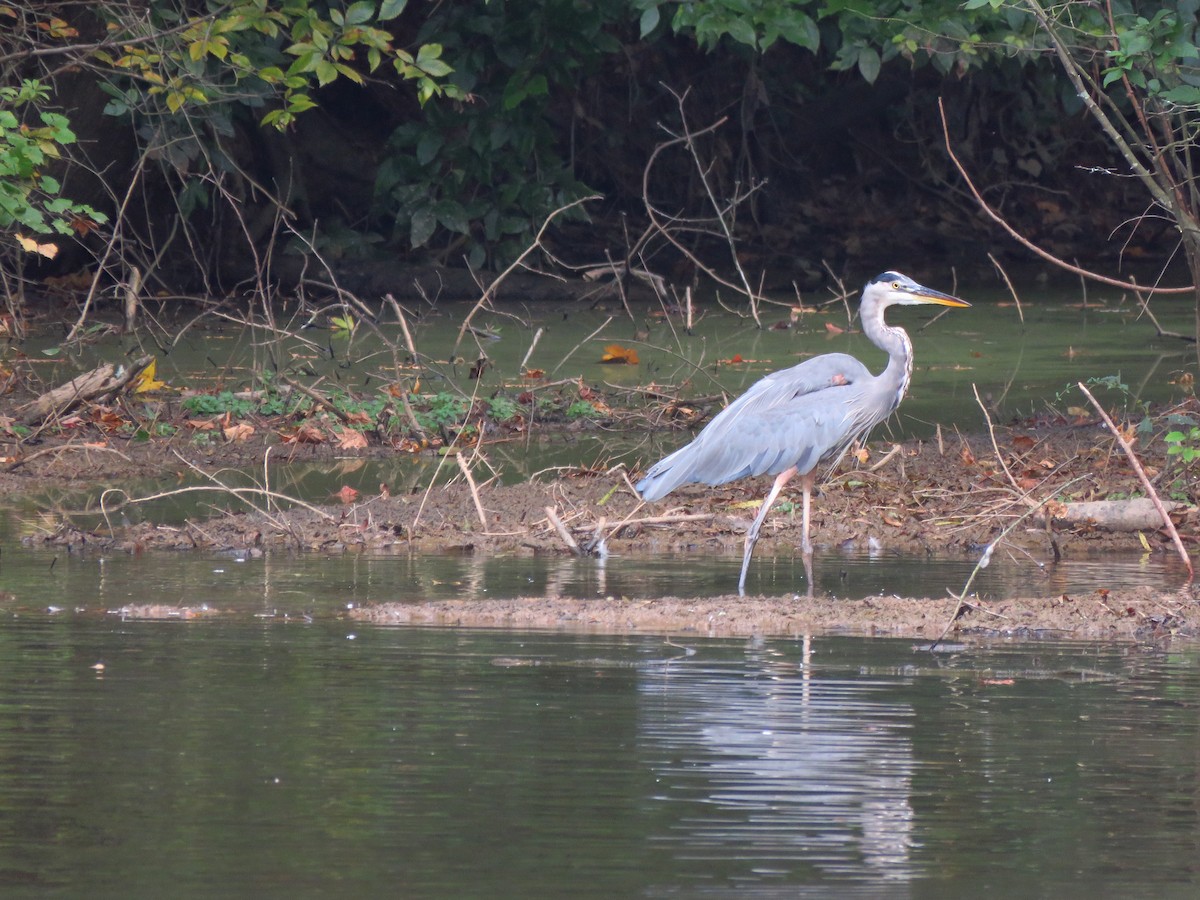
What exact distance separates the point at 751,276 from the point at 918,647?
1380 cm

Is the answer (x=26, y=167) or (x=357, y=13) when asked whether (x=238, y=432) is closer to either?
(x=26, y=167)

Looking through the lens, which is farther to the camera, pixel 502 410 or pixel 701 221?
pixel 701 221

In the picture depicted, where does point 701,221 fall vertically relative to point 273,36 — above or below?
below

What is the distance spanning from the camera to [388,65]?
64.2 ft

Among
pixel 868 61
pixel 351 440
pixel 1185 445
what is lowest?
pixel 1185 445

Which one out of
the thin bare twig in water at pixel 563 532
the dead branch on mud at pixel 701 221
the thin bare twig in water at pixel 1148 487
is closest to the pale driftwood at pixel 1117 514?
the thin bare twig in water at pixel 1148 487

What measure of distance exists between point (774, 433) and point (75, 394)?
4212 mm

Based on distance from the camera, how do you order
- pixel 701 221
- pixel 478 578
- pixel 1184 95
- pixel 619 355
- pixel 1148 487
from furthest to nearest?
pixel 701 221 < pixel 619 355 < pixel 1184 95 < pixel 478 578 < pixel 1148 487

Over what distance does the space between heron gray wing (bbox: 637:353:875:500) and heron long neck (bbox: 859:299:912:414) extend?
157 mm

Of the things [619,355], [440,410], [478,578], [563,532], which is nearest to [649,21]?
[619,355]

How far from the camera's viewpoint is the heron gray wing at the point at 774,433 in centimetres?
788

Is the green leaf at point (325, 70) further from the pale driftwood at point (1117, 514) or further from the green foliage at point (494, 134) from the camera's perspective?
the green foliage at point (494, 134)

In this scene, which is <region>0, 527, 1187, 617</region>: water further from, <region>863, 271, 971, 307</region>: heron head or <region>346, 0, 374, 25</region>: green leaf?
<region>346, 0, 374, 25</region>: green leaf

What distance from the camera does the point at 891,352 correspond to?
8.66 meters
